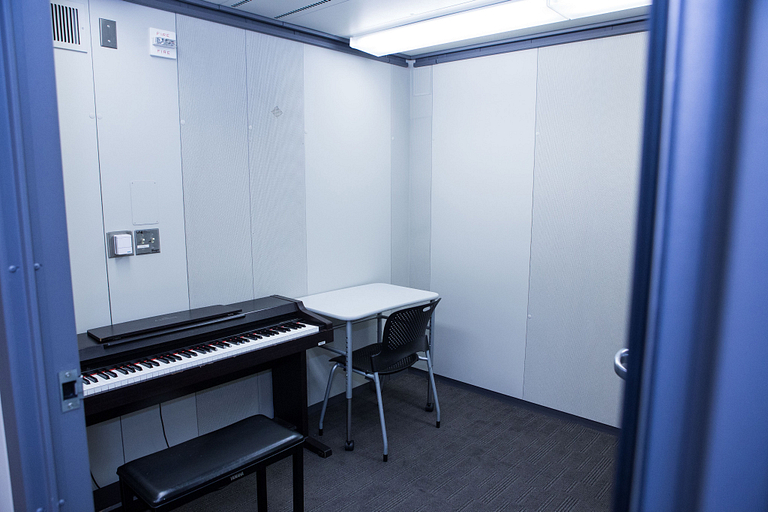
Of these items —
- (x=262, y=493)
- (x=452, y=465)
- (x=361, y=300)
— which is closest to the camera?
(x=262, y=493)

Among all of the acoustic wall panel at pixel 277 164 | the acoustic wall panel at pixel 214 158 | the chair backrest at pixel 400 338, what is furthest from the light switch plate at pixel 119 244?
the chair backrest at pixel 400 338

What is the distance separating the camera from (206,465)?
1.81 meters

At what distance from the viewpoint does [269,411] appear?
303cm

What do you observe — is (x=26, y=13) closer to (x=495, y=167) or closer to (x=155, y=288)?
(x=155, y=288)

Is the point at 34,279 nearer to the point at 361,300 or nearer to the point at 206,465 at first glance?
the point at 206,465

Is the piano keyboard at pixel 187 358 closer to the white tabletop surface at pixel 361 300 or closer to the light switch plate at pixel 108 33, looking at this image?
the white tabletop surface at pixel 361 300

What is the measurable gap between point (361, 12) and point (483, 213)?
4.93 feet

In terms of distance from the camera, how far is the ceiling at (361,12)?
2510mm

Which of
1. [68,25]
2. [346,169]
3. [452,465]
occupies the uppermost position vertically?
[68,25]

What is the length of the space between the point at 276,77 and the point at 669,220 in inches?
108

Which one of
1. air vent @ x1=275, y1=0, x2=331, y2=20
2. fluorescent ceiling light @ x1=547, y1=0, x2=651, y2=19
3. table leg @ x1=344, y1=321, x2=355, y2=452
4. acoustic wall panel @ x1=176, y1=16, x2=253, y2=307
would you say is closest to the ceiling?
air vent @ x1=275, y1=0, x2=331, y2=20

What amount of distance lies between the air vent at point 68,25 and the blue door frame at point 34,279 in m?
1.38

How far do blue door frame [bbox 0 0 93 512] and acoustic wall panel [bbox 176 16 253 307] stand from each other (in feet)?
5.31

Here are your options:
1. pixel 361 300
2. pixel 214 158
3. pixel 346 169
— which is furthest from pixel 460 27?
pixel 361 300
